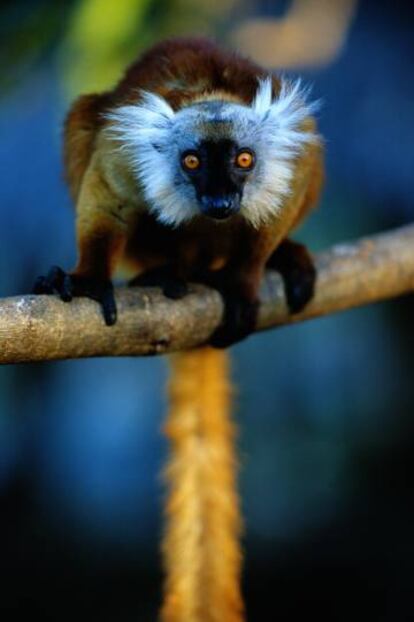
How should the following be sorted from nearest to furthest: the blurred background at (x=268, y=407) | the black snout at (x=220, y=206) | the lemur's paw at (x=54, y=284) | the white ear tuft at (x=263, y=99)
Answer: the lemur's paw at (x=54, y=284), the black snout at (x=220, y=206), the white ear tuft at (x=263, y=99), the blurred background at (x=268, y=407)

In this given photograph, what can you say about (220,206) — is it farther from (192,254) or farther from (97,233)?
(192,254)

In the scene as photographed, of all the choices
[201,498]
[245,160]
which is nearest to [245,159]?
[245,160]

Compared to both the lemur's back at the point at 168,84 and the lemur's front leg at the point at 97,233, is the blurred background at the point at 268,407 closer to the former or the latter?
the lemur's back at the point at 168,84

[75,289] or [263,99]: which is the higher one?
[263,99]

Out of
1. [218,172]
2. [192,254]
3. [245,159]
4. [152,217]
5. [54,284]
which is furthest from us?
[192,254]

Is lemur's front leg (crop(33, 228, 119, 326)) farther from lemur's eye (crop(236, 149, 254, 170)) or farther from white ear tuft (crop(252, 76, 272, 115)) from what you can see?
white ear tuft (crop(252, 76, 272, 115))

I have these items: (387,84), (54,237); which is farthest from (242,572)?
(387,84)

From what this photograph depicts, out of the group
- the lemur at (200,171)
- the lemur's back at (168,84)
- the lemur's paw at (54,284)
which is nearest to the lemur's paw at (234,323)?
the lemur at (200,171)
